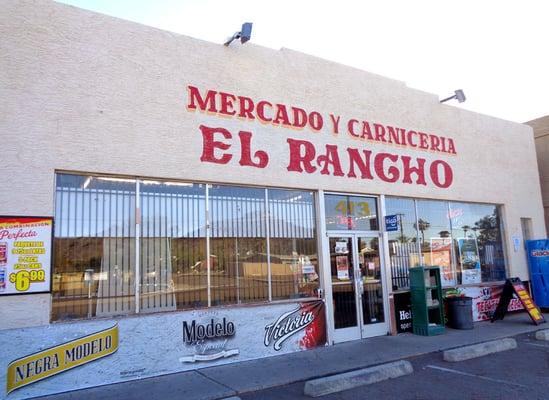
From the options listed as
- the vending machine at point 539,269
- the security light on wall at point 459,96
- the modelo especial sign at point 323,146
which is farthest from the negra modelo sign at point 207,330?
the vending machine at point 539,269

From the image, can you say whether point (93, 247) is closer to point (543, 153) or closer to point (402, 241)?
point (402, 241)

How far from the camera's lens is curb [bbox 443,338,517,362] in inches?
341

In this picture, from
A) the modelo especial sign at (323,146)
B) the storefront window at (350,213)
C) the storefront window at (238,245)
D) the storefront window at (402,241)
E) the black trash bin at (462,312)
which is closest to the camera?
the storefront window at (238,245)

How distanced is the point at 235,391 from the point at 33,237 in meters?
3.93

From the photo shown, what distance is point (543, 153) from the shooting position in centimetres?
1716

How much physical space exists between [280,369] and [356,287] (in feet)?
10.7

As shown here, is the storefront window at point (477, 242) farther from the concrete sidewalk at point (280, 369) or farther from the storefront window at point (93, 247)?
the storefront window at point (93, 247)

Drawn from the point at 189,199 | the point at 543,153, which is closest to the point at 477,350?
the point at 189,199

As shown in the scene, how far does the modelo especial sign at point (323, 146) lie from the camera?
9.16 m

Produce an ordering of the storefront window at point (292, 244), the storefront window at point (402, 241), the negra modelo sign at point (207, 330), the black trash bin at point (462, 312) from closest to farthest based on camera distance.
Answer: the negra modelo sign at point (207, 330), the storefront window at point (292, 244), the storefront window at point (402, 241), the black trash bin at point (462, 312)

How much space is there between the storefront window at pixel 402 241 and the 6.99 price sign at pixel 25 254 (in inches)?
310

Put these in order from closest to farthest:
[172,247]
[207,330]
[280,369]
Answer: [280,369] → [207,330] → [172,247]

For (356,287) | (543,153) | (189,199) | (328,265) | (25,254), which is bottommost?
A: (356,287)

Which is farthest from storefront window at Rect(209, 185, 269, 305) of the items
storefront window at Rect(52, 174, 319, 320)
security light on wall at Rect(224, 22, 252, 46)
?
security light on wall at Rect(224, 22, 252, 46)
